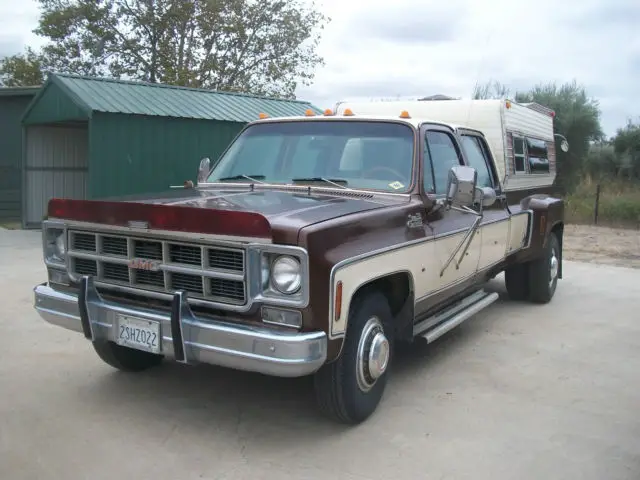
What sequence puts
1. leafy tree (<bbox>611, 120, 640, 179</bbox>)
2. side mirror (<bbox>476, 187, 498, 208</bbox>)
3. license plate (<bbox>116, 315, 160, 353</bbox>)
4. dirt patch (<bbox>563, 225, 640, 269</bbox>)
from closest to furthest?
license plate (<bbox>116, 315, 160, 353</bbox>) → side mirror (<bbox>476, 187, 498, 208</bbox>) → dirt patch (<bbox>563, 225, 640, 269</bbox>) → leafy tree (<bbox>611, 120, 640, 179</bbox>)

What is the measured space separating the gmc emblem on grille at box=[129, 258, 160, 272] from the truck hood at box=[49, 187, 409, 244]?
23 cm

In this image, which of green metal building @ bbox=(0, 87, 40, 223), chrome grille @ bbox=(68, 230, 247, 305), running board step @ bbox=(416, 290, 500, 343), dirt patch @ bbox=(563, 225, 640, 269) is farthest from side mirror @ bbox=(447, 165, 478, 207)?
green metal building @ bbox=(0, 87, 40, 223)

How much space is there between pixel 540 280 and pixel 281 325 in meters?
5.02

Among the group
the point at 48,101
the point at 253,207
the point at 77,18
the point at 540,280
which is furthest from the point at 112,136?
the point at 77,18

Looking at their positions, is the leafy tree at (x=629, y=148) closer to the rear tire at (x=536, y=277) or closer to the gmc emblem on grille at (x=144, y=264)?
the rear tire at (x=536, y=277)

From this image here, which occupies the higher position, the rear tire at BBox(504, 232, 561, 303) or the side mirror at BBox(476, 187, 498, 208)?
the side mirror at BBox(476, 187, 498, 208)

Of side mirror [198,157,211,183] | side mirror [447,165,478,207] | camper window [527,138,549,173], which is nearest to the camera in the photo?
side mirror [447,165,478,207]

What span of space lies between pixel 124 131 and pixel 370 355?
30.4ft

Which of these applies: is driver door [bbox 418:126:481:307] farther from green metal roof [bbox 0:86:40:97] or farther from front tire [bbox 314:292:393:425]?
green metal roof [bbox 0:86:40:97]

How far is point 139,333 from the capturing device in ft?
12.8

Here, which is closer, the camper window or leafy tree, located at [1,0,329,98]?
the camper window

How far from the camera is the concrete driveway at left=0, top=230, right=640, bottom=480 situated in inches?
145

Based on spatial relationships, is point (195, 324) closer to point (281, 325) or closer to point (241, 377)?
point (281, 325)

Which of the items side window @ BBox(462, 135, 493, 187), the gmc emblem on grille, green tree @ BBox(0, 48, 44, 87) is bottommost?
the gmc emblem on grille
